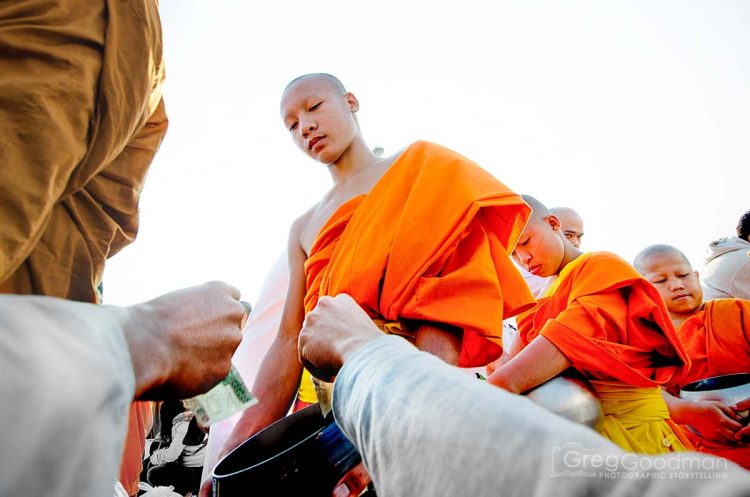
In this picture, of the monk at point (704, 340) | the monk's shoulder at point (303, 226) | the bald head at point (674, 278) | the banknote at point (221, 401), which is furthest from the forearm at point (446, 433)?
the bald head at point (674, 278)

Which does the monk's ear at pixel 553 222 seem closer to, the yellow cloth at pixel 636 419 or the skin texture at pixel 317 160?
→ the yellow cloth at pixel 636 419

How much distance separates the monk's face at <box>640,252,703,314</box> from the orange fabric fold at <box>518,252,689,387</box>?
124cm

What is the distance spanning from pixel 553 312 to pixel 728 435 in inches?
45.5

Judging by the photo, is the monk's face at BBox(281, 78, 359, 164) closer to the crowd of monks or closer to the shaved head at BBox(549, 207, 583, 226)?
the crowd of monks

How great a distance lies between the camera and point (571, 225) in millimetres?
4262

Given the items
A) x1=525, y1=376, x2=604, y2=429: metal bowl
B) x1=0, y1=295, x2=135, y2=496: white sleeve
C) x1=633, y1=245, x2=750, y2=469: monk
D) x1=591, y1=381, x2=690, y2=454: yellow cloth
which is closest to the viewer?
x1=0, y1=295, x2=135, y2=496: white sleeve

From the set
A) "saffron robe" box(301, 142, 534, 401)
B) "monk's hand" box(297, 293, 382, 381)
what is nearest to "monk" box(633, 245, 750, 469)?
"saffron robe" box(301, 142, 534, 401)

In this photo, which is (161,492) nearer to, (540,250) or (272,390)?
(272,390)

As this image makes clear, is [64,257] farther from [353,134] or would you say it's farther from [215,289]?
[353,134]

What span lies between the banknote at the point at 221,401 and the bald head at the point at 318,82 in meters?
1.80

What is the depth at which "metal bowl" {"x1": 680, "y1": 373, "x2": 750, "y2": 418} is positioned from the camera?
2.60 metres

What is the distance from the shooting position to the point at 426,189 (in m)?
1.91

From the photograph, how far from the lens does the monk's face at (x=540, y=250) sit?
3.15 metres

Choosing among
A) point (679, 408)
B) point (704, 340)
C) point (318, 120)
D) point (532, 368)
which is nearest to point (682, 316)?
point (704, 340)
